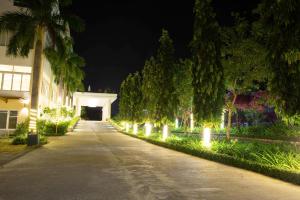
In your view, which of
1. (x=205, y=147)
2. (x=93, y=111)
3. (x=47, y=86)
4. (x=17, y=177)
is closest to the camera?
(x=17, y=177)

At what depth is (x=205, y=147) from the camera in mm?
19766

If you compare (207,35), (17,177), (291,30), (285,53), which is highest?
(207,35)

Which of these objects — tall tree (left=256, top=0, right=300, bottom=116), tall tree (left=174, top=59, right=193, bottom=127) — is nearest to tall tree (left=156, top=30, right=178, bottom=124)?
tall tree (left=174, top=59, right=193, bottom=127)

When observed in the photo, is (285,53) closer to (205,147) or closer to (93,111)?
(205,147)

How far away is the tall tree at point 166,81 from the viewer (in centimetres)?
3070

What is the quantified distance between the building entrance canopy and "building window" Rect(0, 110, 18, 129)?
5273cm

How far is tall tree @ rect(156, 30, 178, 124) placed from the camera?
30.7 m

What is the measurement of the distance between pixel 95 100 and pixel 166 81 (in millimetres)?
63832

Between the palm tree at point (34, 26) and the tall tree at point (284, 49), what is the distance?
17.2 meters

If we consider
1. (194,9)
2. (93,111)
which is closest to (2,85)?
(194,9)

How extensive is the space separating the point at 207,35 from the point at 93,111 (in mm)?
106149

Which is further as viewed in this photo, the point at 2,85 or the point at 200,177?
the point at 2,85

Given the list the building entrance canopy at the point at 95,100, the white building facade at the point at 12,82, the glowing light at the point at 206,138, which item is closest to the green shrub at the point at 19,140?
the white building facade at the point at 12,82

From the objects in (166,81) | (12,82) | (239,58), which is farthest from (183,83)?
(12,82)
